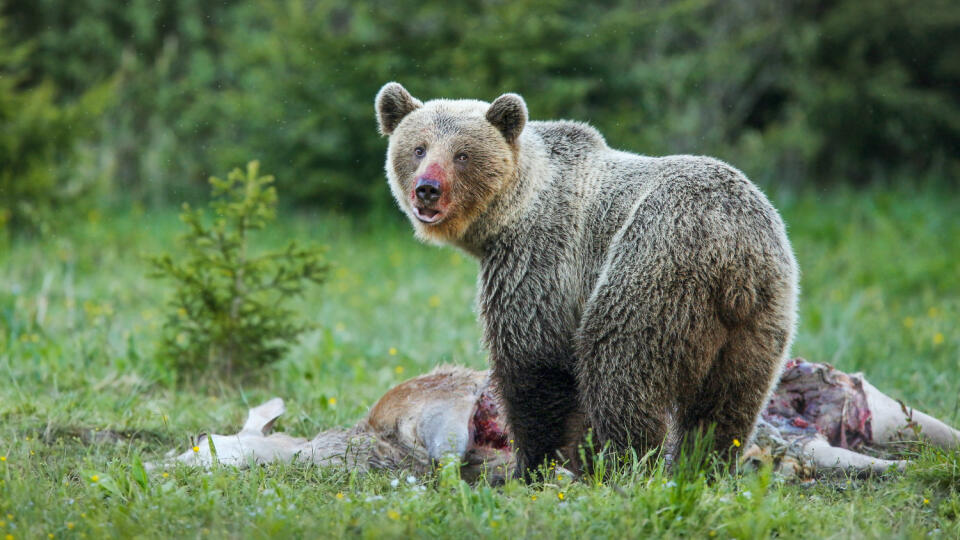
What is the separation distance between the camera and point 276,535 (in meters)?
3.34

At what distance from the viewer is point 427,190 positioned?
4.71 metres

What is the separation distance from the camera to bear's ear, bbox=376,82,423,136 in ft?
16.8

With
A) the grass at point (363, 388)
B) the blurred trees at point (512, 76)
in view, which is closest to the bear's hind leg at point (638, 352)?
the grass at point (363, 388)

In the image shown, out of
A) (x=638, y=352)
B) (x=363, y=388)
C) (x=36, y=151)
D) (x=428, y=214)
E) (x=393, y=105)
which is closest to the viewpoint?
(x=638, y=352)

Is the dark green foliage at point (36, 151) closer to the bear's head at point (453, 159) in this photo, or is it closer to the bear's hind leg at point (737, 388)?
the bear's head at point (453, 159)

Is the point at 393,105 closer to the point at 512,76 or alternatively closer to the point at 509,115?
the point at 509,115

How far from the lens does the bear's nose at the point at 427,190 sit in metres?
4.68

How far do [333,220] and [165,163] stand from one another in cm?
368

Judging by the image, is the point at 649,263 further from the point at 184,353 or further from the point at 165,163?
the point at 165,163

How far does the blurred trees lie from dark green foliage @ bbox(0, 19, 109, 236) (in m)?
1.30

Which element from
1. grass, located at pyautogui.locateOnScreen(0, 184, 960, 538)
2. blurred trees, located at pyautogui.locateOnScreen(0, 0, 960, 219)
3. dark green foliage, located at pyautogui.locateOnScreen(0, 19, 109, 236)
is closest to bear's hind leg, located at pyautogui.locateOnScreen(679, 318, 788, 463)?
grass, located at pyautogui.locateOnScreen(0, 184, 960, 538)

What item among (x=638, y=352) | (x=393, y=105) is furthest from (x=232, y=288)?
(x=638, y=352)

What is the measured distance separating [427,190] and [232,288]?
2.16 m

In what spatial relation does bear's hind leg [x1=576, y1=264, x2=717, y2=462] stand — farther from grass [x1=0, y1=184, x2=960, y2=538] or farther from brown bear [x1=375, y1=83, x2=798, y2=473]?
grass [x1=0, y1=184, x2=960, y2=538]
